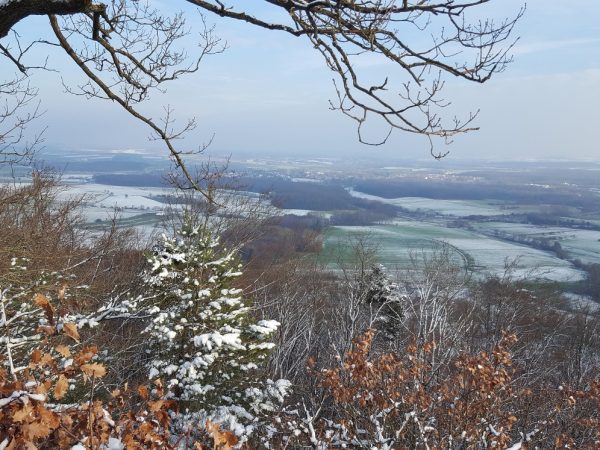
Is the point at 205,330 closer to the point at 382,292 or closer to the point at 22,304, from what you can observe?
the point at 22,304

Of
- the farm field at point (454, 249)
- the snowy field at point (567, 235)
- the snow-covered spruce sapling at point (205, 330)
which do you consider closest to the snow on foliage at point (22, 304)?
the snow-covered spruce sapling at point (205, 330)

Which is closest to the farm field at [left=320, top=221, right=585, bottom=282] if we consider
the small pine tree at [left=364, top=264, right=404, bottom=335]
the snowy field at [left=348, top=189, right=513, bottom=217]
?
the small pine tree at [left=364, top=264, right=404, bottom=335]

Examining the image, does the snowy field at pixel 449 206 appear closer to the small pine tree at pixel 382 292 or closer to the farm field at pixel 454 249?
the farm field at pixel 454 249

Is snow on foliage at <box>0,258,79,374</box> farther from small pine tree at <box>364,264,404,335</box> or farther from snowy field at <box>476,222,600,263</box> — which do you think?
snowy field at <box>476,222,600,263</box>

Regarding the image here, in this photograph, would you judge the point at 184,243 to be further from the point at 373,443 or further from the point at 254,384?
the point at 373,443

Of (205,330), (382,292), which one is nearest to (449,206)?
(382,292)

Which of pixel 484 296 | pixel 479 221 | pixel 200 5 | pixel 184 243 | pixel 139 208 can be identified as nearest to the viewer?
pixel 200 5

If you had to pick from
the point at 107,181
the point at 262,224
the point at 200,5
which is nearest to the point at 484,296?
the point at 262,224
